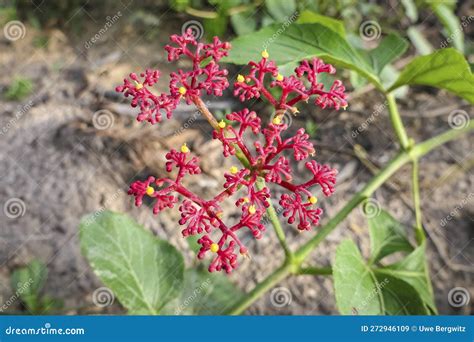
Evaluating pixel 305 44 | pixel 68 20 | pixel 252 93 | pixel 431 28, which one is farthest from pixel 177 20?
pixel 252 93

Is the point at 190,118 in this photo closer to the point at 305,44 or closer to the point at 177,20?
the point at 177,20

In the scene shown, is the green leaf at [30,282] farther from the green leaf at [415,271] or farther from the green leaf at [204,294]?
the green leaf at [415,271]

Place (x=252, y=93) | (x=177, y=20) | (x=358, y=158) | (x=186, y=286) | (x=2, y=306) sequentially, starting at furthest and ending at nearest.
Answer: (x=177, y=20)
(x=358, y=158)
(x=2, y=306)
(x=186, y=286)
(x=252, y=93)

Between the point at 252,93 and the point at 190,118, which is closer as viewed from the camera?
the point at 252,93
